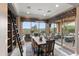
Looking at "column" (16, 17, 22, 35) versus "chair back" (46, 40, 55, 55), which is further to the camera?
"chair back" (46, 40, 55, 55)

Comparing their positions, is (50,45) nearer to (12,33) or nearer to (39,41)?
(39,41)

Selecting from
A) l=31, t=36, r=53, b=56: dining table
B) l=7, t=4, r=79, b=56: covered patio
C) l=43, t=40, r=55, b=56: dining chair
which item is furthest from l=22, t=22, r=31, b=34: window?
l=43, t=40, r=55, b=56: dining chair

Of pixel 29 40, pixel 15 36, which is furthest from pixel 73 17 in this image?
pixel 15 36

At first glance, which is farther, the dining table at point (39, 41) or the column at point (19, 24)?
the dining table at point (39, 41)

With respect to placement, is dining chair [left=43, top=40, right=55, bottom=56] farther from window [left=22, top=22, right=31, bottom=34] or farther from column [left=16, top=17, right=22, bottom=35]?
column [left=16, top=17, right=22, bottom=35]

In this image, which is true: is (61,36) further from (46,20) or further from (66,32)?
(46,20)

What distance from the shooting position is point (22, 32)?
2510 millimetres

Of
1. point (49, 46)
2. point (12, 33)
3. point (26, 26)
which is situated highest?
point (26, 26)

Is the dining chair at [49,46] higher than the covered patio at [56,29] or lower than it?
Result: lower

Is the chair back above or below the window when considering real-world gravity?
below

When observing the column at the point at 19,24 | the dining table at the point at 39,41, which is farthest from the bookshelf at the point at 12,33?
the dining table at the point at 39,41

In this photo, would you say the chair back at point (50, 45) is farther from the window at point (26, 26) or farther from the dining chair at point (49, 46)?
the window at point (26, 26)

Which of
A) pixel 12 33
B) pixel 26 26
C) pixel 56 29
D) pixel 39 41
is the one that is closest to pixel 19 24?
pixel 26 26

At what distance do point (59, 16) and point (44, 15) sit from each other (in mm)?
312
